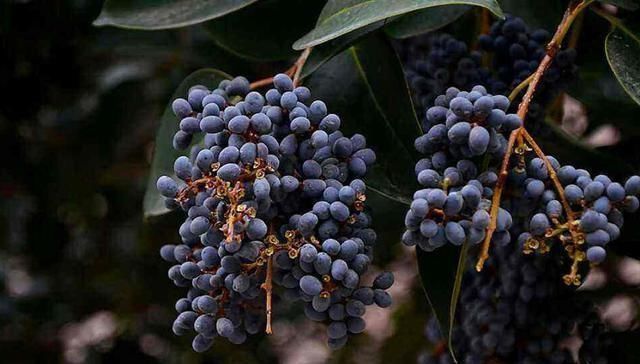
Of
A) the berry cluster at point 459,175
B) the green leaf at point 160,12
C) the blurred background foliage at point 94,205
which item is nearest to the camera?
the berry cluster at point 459,175

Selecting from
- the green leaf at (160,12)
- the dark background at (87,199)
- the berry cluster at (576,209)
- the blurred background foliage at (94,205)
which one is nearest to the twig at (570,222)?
the berry cluster at (576,209)

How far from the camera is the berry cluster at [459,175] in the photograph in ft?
2.12

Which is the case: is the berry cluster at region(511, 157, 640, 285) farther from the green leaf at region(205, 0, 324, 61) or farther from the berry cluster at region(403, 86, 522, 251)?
the green leaf at region(205, 0, 324, 61)

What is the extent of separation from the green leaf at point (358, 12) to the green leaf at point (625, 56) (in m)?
0.12

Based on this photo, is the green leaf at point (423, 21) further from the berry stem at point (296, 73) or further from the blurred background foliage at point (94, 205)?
the blurred background foliage at point (94, 205)

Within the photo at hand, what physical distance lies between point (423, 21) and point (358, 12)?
0.17 m

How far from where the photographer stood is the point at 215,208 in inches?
26.3

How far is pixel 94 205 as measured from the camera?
61.3 inches

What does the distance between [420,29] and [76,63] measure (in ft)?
2.26

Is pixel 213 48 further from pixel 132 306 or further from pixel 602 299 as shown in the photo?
pixel 602 299

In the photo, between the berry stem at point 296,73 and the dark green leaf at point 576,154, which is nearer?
the berry stem at point 296,73

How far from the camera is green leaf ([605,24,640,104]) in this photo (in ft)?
2.42

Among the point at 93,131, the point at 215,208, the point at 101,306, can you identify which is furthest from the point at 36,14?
the point at 215,208

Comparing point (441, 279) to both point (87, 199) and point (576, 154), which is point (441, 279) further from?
point (87, 199)
